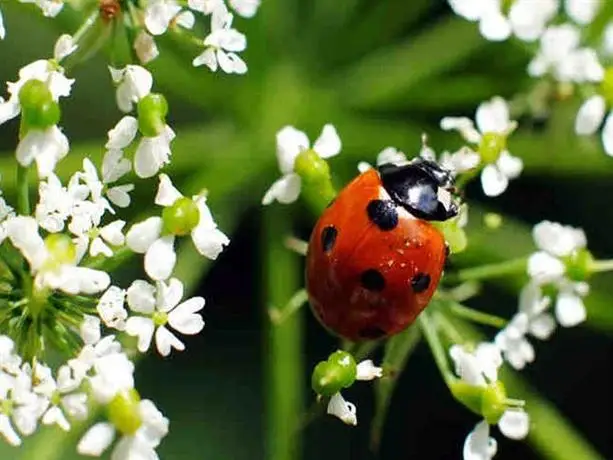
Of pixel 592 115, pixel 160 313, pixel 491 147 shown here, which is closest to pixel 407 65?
pixel 592 115

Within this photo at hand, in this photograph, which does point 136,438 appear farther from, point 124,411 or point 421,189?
point 421,189

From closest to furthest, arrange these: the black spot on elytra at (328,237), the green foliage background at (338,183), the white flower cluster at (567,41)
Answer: the black spot on elytra at (328,237), the white flower cluster at (567,41), the green foliage background at (338,183)

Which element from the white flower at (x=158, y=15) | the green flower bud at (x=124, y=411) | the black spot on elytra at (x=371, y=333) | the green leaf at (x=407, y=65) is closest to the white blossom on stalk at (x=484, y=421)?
the black spot on elytra at (x=371, y=333)

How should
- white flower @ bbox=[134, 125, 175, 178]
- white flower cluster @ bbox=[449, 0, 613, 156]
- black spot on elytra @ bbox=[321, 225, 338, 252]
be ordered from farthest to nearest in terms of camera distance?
1. white flower cluster @ bbox=[449, 0, 613, 156]
2. black spot on elytra @ bbox=[321, 225, 338, 252]
3. white flower @ bbox=[134, 125, 175, 178]

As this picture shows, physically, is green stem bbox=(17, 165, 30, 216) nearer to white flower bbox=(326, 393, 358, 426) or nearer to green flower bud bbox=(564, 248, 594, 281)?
white flower bbox=(326, 393, 358, 426)

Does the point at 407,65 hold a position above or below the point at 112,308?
below

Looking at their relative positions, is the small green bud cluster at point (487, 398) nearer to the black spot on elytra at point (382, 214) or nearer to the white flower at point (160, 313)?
the black spot on elytra at point (382, 214)

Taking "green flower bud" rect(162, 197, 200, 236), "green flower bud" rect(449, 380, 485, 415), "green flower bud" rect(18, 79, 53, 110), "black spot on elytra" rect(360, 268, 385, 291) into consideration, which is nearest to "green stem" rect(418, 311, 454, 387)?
"green flower bud" rect(449, 380, 485, 415)
